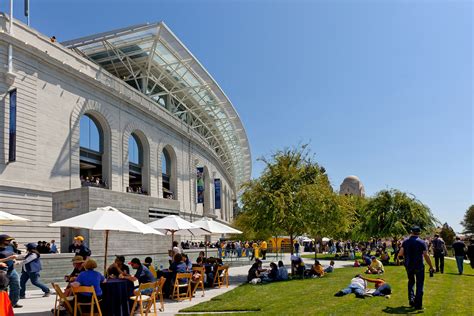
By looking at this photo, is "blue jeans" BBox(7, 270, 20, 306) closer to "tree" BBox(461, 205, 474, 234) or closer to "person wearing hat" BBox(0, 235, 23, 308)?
"person wearing hat" BBox(0, 235, 23, 308)

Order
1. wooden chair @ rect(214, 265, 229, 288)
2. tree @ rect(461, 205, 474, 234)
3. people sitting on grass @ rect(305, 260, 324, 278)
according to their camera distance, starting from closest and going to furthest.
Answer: wooden chair @ rect(214, 265, 229, 288) → people sitting on grass @ rect(305, 260, 324, 278) → tree @ rect(461, 205, 474, 234)

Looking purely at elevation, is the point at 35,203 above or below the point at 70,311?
above

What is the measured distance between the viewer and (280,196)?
1848 cm

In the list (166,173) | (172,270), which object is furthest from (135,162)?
(172,270)

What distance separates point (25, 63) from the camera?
984 inches

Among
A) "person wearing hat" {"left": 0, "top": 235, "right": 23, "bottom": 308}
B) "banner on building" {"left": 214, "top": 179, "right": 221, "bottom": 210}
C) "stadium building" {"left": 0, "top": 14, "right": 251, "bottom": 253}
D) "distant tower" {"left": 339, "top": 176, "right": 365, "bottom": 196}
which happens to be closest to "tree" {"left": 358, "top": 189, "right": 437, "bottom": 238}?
"stadium building" {"left": 0, "top": 14, "right": 251, "bottom": 253}

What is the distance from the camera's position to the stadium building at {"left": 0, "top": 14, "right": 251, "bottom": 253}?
2358 cm

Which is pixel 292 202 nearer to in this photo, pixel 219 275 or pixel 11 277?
pixel 219 275

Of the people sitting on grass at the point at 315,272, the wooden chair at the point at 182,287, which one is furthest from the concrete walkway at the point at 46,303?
the people sitting on grass at the point at 315,272

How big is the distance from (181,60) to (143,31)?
5.53m

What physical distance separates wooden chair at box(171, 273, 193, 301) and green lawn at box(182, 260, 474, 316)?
0.86 m

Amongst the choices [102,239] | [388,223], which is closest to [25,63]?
[102,239]

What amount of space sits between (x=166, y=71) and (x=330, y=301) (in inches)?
1414

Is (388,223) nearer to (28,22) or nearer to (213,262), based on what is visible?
(213,262)
